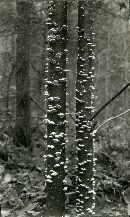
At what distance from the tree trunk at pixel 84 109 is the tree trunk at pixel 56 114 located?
2.74 feet

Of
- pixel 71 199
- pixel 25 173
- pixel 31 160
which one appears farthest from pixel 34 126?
pixel 71 199

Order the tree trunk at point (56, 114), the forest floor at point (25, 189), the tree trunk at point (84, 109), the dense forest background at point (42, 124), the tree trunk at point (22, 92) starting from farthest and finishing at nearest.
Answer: the tree trunk at point (22, 92)
the dense forest background at point (42, 124)
the forest floor at point (25, 189)
the tree trunk at point (84, 109)
the tree trunk at point (56, 114)

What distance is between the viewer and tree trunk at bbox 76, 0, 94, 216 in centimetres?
698

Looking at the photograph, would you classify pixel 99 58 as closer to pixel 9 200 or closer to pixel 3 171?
pixel 3 171

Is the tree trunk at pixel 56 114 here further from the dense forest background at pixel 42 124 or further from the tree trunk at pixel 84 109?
the tree trunk at pixel 84 109

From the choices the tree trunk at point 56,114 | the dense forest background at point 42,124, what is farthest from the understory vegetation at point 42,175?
the tree trunk at point 56,114

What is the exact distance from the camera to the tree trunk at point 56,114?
6164 millimetres

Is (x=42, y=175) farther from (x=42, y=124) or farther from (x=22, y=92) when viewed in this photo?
(x=22, y=92)

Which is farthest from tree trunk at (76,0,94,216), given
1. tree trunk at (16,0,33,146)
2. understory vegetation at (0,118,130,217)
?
tree trunk at (16,0,33,146)

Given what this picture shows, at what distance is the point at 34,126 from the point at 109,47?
4.98 m

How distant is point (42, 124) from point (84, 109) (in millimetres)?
5116

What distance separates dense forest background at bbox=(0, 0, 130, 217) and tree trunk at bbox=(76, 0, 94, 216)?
28 cm

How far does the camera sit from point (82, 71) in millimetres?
A: 7008

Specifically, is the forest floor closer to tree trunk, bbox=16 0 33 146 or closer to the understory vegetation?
the understory vegetation
